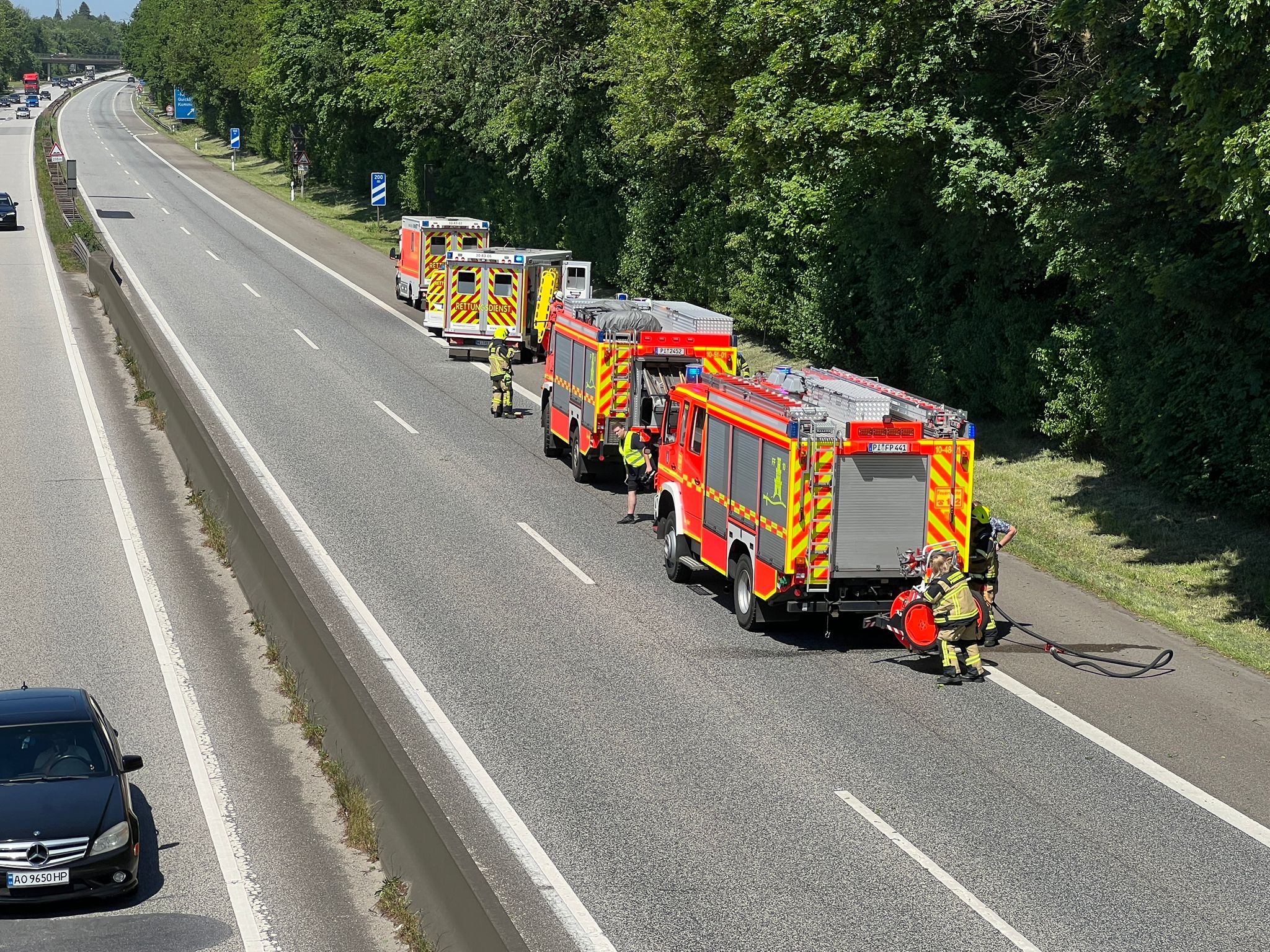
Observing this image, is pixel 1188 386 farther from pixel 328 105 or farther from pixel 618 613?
pixel 328 105

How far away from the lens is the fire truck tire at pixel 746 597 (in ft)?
55.2

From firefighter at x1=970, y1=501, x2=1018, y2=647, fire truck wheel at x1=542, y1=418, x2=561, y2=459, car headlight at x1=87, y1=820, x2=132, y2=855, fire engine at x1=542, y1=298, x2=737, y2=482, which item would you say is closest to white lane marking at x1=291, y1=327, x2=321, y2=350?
fire truck wheel at x1=542, y1=418, x2=561, y2=459

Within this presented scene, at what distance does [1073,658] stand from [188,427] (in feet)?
49.2

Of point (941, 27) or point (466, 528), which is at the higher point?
point (941, 27)

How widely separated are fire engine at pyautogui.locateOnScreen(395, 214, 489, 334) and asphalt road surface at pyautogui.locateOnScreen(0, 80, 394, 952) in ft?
36.1

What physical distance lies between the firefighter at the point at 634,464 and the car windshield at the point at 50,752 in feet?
37.1

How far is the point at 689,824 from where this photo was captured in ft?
39.0

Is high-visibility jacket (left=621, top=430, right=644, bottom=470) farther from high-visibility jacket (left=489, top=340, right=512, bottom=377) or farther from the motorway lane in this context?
high-visibility jacket (left=489, top=340, right=512, bottom=377)

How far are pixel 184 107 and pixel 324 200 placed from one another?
72.1m

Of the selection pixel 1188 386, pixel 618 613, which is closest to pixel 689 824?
pixel 618 613

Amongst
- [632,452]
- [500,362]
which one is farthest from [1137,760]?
[500,362]

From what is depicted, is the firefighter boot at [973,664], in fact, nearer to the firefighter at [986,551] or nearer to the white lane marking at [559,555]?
the firefighter at [986,551]

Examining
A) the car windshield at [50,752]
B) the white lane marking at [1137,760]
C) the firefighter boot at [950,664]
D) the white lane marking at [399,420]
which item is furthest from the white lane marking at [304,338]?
the car windshield at [50,752]

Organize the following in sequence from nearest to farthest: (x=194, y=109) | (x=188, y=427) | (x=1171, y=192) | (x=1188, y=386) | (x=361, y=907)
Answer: (x=361, y=907) < (x=1171, y=192) < (x=1188, y=386) < (x=188, y=427) < (x=194, y=109)
